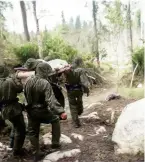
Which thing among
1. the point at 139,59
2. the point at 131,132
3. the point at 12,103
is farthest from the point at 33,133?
the point at 139,59

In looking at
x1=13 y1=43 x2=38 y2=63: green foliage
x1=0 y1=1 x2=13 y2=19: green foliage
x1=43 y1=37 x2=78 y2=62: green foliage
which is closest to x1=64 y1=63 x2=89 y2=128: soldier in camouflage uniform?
x1=13 y1=43 x2=38 y2=63: green foliage

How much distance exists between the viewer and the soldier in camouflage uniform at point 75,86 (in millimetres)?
8297

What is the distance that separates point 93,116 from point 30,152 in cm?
324

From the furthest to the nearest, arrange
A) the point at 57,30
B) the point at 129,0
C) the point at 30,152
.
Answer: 1. the point at 129,0
2. the point at 57,30
3. the point at 30,152

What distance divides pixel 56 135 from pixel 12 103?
1.08 m

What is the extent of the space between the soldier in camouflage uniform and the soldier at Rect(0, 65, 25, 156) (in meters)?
2.24

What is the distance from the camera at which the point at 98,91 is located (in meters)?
17.5

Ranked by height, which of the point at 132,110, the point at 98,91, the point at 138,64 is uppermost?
the point at 132,110

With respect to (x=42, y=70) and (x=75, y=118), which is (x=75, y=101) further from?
(x=42, y=70)

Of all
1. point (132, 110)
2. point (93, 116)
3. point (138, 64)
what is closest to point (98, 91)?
point (138, 64)

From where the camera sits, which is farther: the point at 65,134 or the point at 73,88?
the point at 73,88

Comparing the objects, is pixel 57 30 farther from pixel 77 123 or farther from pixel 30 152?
pixel 30 152

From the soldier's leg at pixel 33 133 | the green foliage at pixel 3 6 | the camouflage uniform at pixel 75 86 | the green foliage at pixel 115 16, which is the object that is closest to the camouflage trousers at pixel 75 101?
the camouflage uniform at pixel 75 86

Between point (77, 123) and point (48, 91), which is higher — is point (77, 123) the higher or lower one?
the lower one
